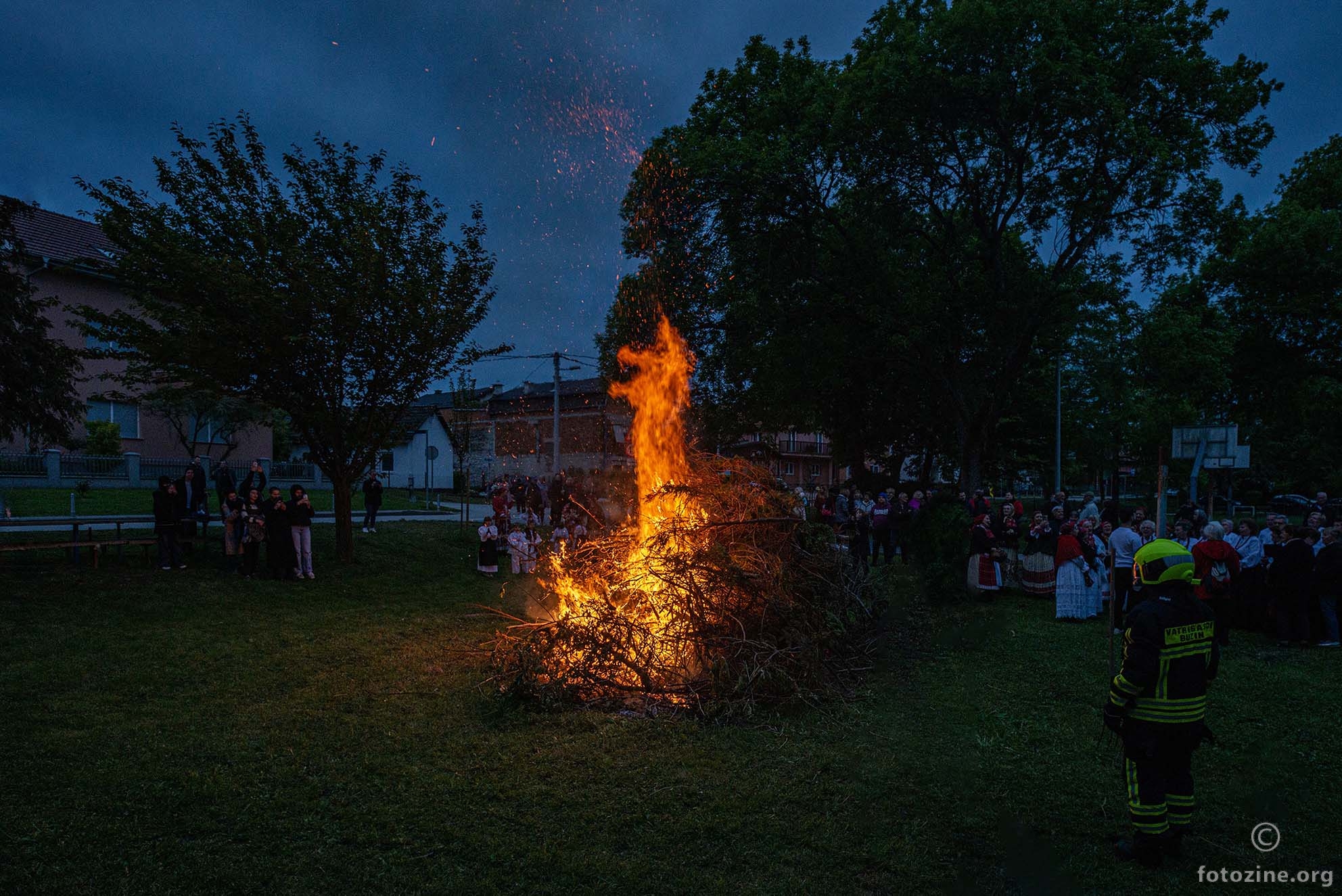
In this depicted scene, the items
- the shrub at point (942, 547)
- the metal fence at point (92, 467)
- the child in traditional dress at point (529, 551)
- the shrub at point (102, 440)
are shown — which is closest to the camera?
the shrub at point (942, 547)

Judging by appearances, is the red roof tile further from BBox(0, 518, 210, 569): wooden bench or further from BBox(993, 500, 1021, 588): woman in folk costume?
BBox(993, 500, 1021, 588): woman in folk costume

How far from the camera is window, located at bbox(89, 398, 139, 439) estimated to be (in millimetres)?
29219

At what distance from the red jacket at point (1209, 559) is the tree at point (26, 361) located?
17434mm

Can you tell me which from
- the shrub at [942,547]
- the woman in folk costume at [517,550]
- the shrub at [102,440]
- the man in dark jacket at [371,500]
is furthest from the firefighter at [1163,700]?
the shrub at [102,440]

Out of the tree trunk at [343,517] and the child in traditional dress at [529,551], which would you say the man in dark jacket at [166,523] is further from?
the child in traditional dress at [529,551]

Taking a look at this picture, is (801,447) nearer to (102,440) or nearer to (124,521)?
(102,440)

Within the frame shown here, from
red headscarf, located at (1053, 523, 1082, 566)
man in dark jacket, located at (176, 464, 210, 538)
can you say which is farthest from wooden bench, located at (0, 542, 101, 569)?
red headscarf, located at (1053, 523, 1082, 566)

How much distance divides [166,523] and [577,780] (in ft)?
39.7

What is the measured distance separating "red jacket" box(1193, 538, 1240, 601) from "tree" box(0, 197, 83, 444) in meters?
17.4

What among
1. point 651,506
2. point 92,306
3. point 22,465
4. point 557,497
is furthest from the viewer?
point 92,306

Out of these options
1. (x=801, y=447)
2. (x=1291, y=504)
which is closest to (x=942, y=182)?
(x=1291, y=504)

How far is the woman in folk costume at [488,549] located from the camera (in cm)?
1653

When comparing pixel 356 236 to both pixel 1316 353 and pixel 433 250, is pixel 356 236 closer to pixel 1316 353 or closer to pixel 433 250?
pixel 433 250

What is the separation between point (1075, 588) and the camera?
11.9 m
